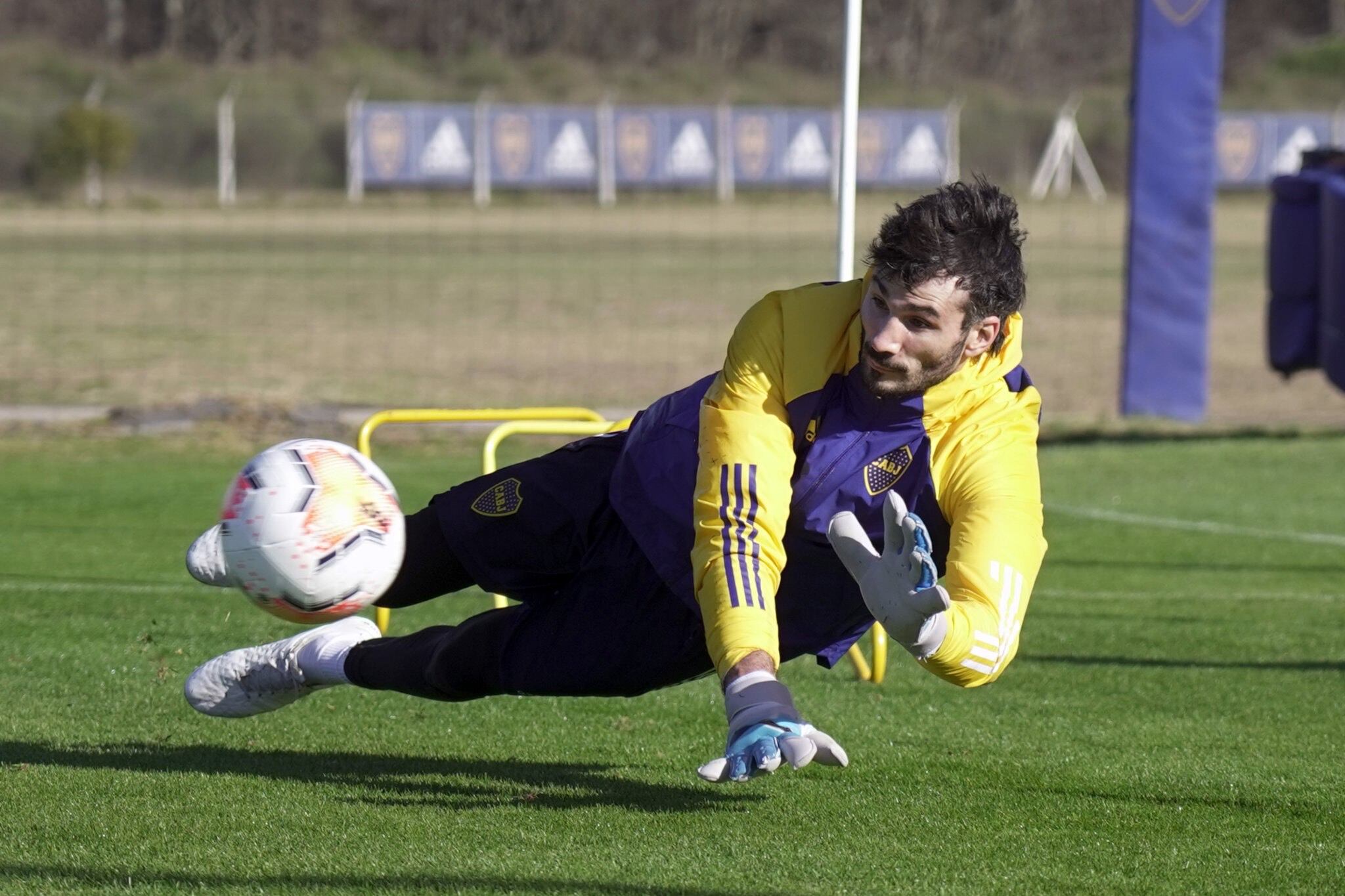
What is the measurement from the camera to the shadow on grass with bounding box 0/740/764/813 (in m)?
4.62

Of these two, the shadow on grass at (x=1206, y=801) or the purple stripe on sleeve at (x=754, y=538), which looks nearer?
the purple stripe on sleeve at (x=754, y=538)

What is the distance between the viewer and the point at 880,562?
137 inches

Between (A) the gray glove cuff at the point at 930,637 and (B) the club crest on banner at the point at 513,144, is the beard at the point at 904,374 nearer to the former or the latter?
(A) the gray glove cuff at the point at 930,637

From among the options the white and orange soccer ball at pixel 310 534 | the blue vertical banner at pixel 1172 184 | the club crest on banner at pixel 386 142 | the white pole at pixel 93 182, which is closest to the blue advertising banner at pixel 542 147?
the club crest on banner at pixel 386 142

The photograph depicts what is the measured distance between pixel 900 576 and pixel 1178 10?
36.9 feet

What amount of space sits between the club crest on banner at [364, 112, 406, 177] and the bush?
597 centimetres

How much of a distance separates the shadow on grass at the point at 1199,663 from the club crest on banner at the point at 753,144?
40.0 meters

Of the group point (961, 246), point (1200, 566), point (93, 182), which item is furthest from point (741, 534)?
point (93, 182)

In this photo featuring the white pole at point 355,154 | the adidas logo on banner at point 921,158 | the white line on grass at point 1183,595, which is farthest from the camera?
the adidas logo on banner at point 921,158

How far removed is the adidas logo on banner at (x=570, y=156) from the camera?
44.2 meters

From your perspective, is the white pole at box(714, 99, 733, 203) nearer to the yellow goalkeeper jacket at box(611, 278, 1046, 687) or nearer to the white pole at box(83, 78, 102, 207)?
the white pole at box(83, 78, 102, 207)

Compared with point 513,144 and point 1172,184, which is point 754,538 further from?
point 513,144

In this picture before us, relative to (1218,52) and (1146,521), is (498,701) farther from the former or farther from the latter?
(1218,52)

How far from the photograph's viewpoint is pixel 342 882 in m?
3.90
